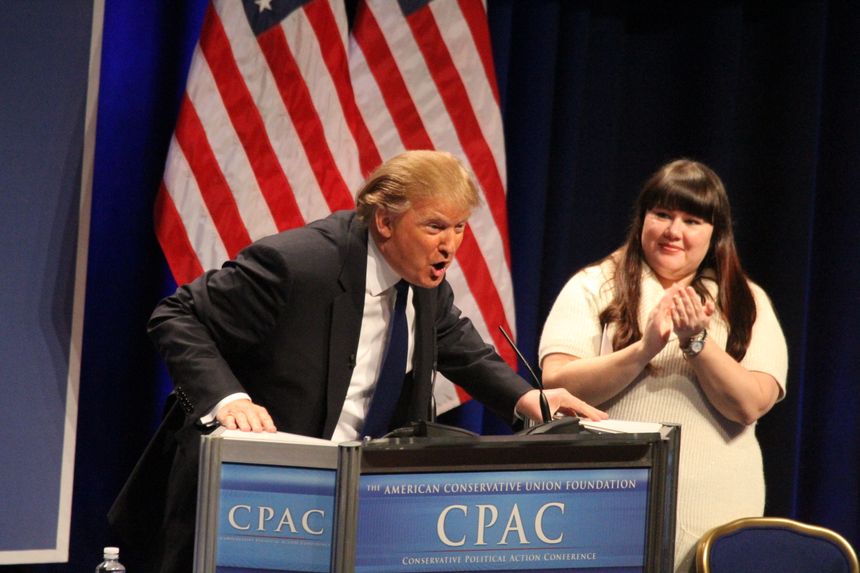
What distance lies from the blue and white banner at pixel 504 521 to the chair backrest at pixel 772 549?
1.01m

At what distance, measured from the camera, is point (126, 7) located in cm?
349

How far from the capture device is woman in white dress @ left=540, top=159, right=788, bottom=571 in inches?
108

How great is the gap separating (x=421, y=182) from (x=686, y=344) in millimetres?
939

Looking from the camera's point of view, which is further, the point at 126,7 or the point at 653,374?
the point at 126,7

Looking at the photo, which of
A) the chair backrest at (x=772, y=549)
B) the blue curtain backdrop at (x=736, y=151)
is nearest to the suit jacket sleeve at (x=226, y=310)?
the chair backrest at (x=772, y=549)

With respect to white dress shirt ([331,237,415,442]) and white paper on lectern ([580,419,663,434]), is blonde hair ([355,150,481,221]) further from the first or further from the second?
white paper on lectern ([580,419,663,434])

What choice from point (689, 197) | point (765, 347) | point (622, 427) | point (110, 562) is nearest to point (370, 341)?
point (622, 427)

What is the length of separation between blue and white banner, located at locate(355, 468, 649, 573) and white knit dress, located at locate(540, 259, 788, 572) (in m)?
1.03

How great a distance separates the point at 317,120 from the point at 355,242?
4.36 feet

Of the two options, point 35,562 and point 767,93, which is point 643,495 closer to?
point 35,562

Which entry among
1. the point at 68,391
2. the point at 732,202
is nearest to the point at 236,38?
the point at 68,391

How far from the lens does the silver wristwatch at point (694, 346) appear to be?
2.73 m

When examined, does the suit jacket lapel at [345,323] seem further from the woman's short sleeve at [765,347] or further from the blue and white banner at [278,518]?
the woman's short sleeve at [765,347]

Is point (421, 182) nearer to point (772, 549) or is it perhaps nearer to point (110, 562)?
point (110, 562)
